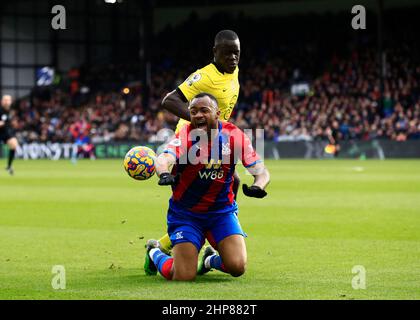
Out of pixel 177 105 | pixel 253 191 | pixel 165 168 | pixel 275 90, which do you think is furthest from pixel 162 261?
pixel 275 90

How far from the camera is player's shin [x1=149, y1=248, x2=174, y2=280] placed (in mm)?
8375

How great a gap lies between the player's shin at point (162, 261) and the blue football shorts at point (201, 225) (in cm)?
20

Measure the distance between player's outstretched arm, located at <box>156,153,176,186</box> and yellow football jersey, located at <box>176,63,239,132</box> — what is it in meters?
1.43

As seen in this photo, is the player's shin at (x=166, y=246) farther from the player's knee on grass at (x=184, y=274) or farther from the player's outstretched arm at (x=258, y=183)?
the player's outstretched arm at (x=258, y=183)

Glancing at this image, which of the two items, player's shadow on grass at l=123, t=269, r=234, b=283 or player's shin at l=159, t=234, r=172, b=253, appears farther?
player's shin at l=159, t=234, r=172, b=253

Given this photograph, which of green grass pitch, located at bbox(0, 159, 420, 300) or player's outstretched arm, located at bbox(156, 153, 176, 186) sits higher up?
player's outstretched arm, located at bbox(156, 153, 176, 186)

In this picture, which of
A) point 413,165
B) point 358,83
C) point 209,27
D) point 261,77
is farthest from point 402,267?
point 209,27

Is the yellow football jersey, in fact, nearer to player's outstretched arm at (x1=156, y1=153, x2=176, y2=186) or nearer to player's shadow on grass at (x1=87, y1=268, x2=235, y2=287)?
player's outstretched arm at (x1=156, y1=153, x2=176, y2=186)

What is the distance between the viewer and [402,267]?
8.94 m

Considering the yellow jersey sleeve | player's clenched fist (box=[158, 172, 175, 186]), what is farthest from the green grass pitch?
the yellow jersey sleeve

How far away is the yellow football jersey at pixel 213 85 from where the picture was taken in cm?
956

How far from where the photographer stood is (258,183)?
801 cm

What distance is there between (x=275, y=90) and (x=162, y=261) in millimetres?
39453

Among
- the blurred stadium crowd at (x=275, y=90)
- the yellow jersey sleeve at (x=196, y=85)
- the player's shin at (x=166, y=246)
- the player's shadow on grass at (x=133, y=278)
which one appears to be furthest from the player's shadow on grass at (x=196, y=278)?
the blurred stadium crowd at (x=275, y=90)
